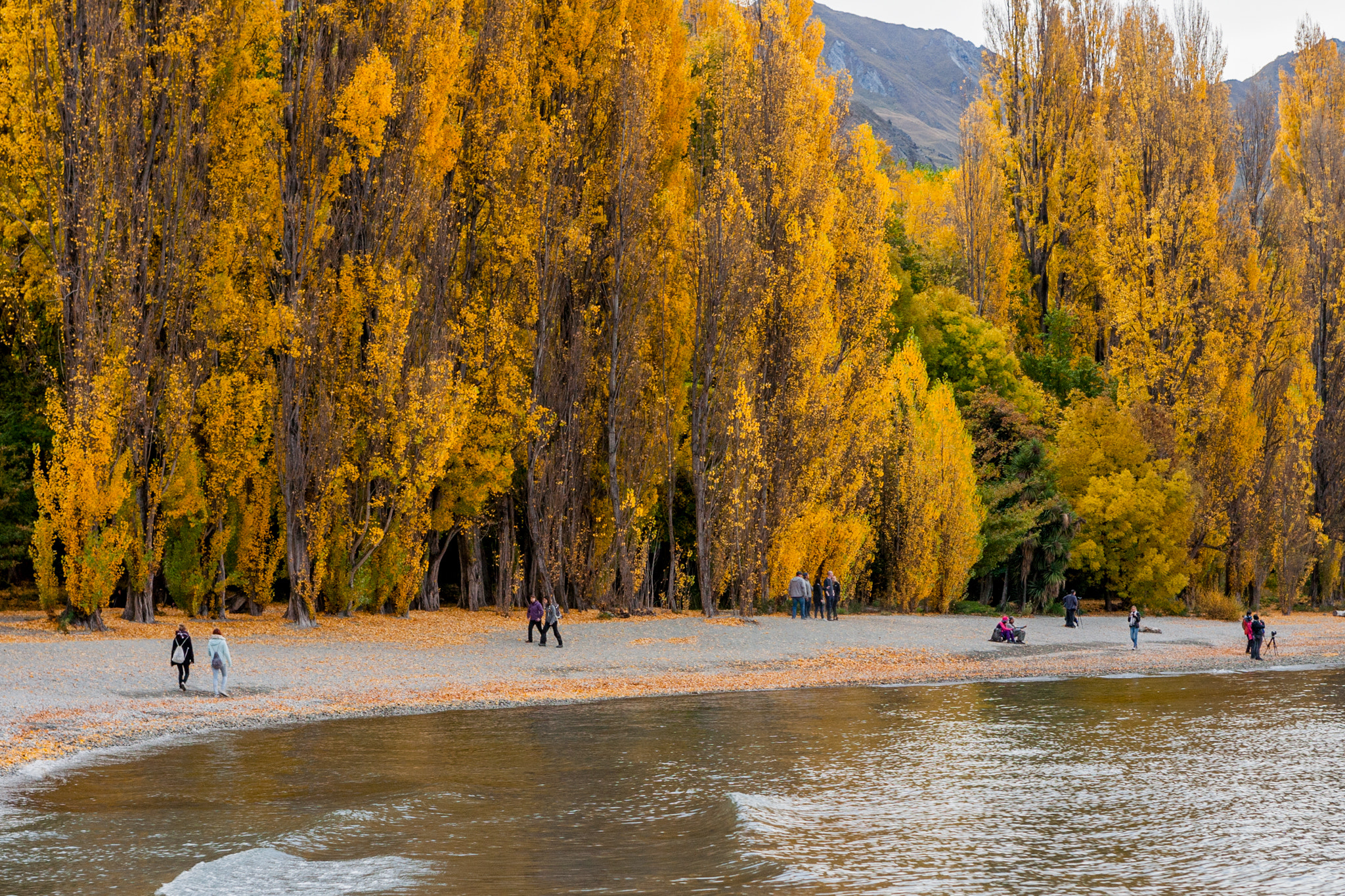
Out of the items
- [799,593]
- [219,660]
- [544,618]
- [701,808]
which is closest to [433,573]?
[544,618]

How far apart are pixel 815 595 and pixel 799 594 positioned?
185cm

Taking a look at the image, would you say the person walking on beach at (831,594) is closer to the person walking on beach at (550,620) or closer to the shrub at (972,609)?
the shrub at (972,609)

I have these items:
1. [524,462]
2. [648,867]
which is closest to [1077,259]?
[524,462]

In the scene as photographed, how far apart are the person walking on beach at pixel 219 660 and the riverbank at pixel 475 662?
26 centimetres

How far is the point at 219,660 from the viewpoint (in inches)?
741

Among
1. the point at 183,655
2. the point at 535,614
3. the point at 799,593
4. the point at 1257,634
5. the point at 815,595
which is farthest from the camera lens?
the point at 815,595

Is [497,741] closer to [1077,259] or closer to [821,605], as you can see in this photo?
[821,605]

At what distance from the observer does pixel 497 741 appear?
53.3ft

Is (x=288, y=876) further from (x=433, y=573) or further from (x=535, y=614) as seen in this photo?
(x=433, y=573)

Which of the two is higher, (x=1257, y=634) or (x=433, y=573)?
(x=433, y=573)

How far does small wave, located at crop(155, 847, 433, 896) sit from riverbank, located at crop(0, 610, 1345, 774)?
5.70 m

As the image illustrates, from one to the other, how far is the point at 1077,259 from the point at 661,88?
23112mm

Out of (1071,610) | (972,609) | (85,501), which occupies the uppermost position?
(85,501)

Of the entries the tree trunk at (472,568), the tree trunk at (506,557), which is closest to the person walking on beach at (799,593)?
the tree trunk at (506,557)
